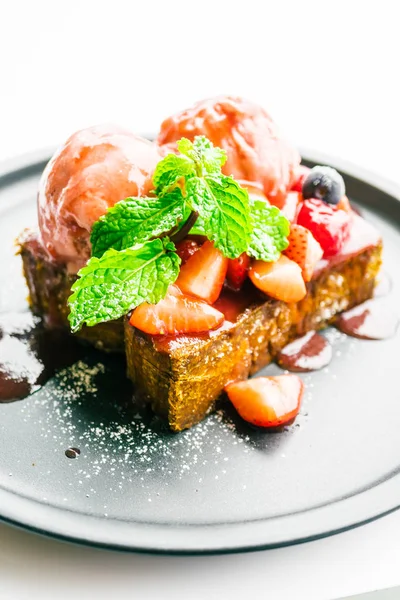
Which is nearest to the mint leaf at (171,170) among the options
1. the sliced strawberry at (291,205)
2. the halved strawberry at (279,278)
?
the halved strawberry at (279,278)

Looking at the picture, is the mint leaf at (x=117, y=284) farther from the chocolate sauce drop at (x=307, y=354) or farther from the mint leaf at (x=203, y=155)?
the chocolate sauce drop at (x=307, y=354)

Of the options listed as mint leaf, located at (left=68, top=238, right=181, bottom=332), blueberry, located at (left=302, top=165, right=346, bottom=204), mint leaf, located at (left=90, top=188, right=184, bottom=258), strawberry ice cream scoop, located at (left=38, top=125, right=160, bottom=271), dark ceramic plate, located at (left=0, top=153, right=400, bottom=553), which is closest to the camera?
dark ceramic plate, located at (left=0, top=153, right=400, bottom=553)

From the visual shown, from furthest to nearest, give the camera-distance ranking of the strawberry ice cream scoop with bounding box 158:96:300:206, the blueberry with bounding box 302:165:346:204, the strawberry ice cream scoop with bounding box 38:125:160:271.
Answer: the blueberry with bounding box 302:165:346:204 < the strawberry ice cream scoop with bounding box 158:96:300:206 < the strawberry ice cream scoop with bounding box 38:125:160:271

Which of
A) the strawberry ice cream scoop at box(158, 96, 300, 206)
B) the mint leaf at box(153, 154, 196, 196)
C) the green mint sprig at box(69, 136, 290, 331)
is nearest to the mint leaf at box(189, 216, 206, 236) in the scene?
the green mint sprig at box(69, 136, 290, 331)

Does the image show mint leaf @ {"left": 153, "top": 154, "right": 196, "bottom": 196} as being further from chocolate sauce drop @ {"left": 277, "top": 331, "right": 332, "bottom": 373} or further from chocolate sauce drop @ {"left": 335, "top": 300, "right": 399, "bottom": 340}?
chocolate sauce drop @ {"left": 335, "top": 300, "right": 399, "bottom": 340}

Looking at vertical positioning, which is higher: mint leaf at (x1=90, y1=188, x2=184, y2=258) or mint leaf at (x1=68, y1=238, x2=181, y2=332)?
mint leaf at (x1=90, y1=188, x2=184, y2=258)

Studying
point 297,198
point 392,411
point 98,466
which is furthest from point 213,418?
point 297,198

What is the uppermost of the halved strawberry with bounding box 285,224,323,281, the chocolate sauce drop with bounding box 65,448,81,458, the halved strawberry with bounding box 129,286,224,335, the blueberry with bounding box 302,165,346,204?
the blueberry with bounding box 302,165,346,204
